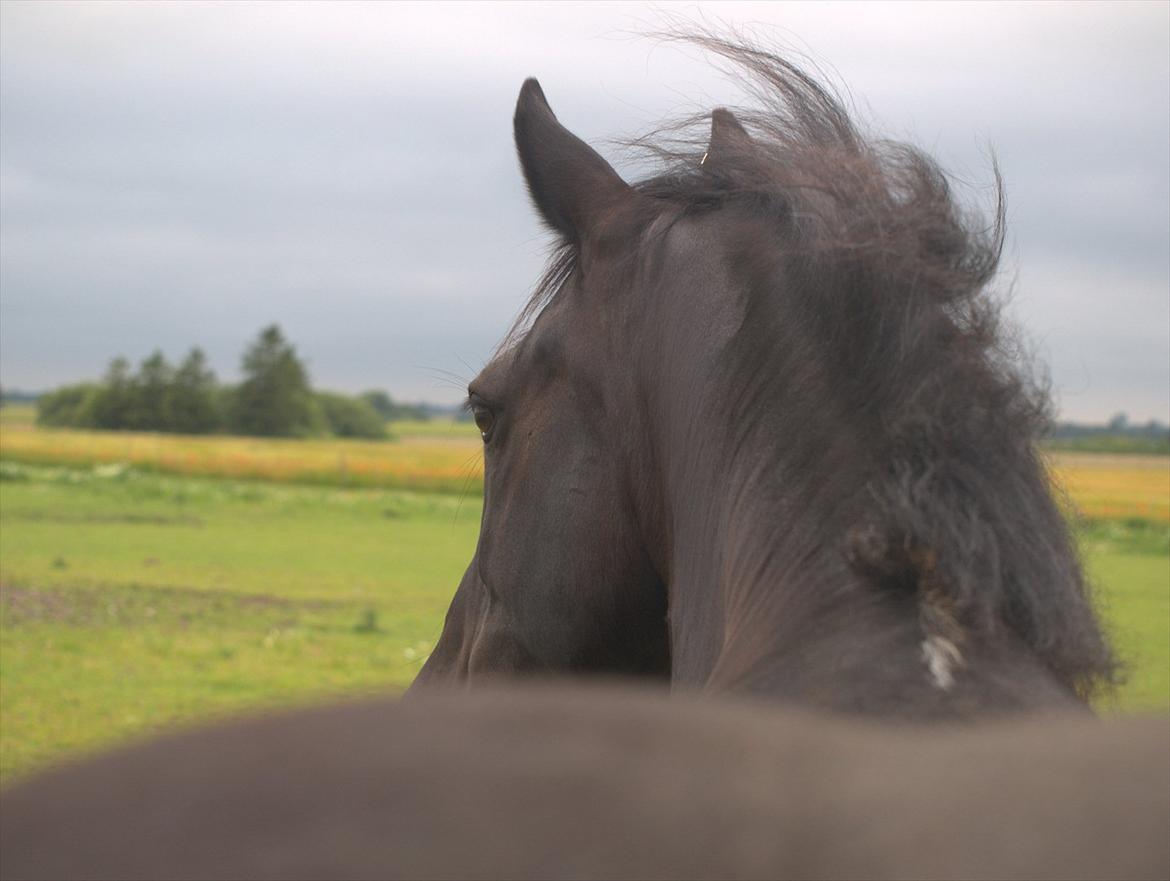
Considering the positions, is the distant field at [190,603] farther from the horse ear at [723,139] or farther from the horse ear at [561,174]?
the horse ear at [723,139]

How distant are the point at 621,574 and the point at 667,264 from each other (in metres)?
0.57

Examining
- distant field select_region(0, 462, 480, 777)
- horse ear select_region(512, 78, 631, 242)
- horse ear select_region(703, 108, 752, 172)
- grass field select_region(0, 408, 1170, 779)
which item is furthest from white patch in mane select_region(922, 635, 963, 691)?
horse ear select_region(512, 78, 631, 242)

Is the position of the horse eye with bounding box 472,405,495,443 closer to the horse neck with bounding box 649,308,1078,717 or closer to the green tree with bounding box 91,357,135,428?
the horse neck with bounding box 649,308,1078,717

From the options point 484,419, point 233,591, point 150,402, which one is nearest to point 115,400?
point 150,402

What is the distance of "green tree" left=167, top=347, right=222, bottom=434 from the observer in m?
70.2

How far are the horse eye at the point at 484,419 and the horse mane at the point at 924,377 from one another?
1.79ft

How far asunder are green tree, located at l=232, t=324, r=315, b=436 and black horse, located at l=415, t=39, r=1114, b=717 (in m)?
77.6

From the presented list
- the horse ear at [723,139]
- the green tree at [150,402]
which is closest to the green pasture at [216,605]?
the horse ear at [723,139]

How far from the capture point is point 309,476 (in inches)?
1699

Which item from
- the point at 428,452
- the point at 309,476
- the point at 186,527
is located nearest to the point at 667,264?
the point at 186,527

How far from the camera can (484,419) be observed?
7.61ft

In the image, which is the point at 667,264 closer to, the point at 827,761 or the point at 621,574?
the point at 621,574

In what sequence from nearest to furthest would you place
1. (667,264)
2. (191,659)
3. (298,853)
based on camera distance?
(298,853)
(667,264)
(191,659)

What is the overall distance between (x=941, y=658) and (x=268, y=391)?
80.3 metres
